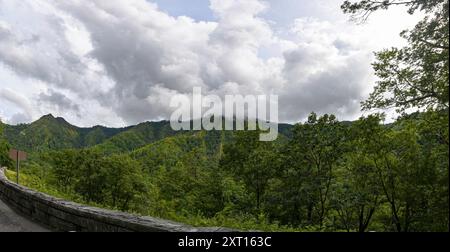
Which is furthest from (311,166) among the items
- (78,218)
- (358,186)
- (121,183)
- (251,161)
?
(78,218)

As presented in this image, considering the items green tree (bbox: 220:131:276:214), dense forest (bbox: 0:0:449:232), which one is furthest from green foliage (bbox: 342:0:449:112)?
green tree (bbox: 220:131:276:214)

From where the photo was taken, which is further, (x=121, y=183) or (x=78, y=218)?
(x=121, y=183)

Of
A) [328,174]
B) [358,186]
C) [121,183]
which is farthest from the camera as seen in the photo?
[121,183]

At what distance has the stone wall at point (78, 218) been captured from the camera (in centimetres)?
487

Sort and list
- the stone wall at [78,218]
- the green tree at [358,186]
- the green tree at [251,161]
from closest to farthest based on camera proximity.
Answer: the stone wall at [78,218] → the green tree at [358,186] → the green tree at [251,161]

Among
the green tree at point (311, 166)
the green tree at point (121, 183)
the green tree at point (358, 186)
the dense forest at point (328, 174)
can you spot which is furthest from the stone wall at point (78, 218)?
the green tree at point (121, 183)

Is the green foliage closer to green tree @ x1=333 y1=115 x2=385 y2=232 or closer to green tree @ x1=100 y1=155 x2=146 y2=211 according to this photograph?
green tree @ x1=333 y1=115 x2=385 y2=232

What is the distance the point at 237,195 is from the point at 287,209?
485 centimetres

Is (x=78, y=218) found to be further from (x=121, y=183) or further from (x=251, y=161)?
(x=121, y=183)

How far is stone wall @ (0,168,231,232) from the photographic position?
4871 mm

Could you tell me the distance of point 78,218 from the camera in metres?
6.15

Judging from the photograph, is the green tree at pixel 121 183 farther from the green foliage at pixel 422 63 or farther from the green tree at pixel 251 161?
the green foliage at pixel 422 63
